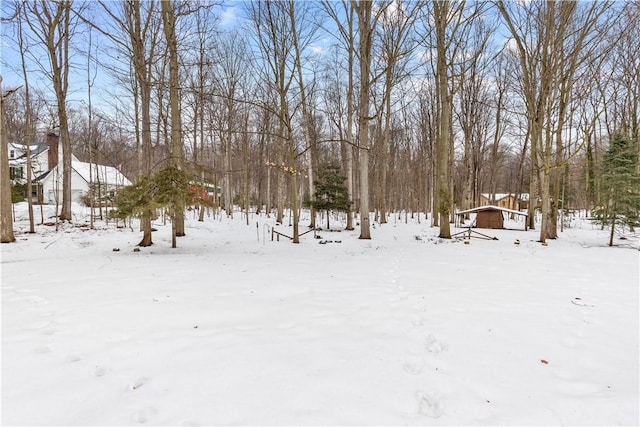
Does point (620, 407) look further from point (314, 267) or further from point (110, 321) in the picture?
Answer: point (314, 267)

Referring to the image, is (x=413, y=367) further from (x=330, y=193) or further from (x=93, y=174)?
(x=93, y=174)

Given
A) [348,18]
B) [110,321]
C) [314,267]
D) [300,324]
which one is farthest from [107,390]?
[348,18]

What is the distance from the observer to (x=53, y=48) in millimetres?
13648

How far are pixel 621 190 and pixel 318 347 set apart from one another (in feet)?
44.5

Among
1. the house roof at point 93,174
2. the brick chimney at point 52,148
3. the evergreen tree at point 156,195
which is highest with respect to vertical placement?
the brick chimney at point 52,148

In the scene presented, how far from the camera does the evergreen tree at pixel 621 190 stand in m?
10.6

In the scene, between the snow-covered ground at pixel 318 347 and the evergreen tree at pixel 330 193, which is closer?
the snow-covered ground at pixel 318 347

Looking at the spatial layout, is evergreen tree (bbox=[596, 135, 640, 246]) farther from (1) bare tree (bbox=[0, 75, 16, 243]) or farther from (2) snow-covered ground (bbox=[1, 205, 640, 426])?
(1) bare tree (bbox=[0, 75, 16, 243])

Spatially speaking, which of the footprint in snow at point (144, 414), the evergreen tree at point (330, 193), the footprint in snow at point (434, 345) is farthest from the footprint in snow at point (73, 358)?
the evergreen tree at point (330, 193)

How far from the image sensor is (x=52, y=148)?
28516mm

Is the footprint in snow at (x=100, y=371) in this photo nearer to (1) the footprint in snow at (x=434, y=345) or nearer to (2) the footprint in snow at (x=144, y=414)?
(2) the footprint in snow at (x=144, y=414)

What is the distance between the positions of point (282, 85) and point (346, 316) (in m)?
11.1

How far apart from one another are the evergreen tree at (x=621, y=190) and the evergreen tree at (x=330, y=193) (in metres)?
10.4

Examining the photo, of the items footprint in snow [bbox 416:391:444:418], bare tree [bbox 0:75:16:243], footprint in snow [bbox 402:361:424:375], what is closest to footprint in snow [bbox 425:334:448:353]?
footprint in snow [bbox 402:361:424:375]
